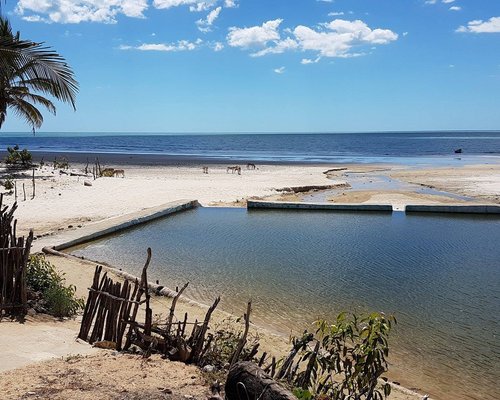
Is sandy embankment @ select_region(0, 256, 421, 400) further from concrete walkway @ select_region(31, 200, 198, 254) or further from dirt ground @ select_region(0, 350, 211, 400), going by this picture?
concrete walkway @ select_region(31, 200, 198, 254)

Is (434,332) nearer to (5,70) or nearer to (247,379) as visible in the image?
(247,379)

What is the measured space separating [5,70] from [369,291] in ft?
24.8

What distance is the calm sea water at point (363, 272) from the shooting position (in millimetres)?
7473

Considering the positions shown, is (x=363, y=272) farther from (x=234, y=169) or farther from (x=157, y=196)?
(x=234, y=169)

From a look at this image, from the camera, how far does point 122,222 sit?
52.8ft

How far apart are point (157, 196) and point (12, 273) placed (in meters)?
16.0

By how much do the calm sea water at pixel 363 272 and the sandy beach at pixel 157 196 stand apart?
1037 millimetres

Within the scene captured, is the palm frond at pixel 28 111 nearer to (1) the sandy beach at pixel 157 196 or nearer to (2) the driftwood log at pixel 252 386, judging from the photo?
(1) the sandy beach at pixel 157 196

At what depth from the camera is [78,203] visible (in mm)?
19922

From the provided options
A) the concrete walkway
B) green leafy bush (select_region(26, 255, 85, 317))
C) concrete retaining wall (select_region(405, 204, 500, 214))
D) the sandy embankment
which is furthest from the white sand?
the sandy embankment

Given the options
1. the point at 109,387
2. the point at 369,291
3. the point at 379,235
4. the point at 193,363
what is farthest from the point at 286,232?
the point at 109,387

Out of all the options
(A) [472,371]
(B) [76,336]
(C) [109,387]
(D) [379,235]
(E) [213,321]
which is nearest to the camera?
(C) [109,387]

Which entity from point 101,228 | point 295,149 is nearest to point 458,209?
point 101,228

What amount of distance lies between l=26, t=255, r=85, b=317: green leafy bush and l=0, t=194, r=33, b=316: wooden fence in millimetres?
452
